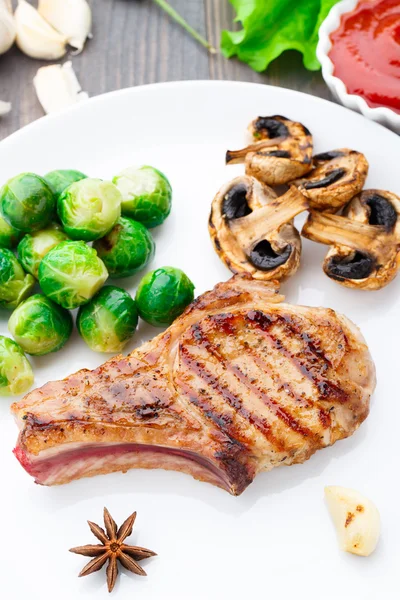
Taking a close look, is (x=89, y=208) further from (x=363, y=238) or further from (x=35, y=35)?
(x=35, y=35)

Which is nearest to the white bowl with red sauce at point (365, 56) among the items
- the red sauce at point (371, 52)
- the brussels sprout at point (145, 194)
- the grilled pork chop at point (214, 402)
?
the red sauce at point (371, 52)

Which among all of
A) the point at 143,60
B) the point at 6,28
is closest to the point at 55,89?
the point at 6,28

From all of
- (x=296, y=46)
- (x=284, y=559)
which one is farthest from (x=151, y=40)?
(x=284, y=559)

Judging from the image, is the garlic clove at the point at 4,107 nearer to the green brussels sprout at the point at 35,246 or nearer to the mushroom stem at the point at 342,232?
the green brussels sprout at the point at 35,246

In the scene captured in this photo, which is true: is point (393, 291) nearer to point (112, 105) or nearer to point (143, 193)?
point (143, 193)

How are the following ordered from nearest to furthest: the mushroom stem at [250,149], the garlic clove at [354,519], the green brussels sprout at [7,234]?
1. the garlic clove at [354,519]
2. the green brussels sprout at [7,234]
3. the mushroom stem at [250,149]

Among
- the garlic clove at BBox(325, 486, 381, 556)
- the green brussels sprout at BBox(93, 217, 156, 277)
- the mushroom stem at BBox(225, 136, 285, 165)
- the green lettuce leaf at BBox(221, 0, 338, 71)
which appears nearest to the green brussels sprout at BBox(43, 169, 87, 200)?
the green brussels sprout at BBox(93, 217, 156, 277)
